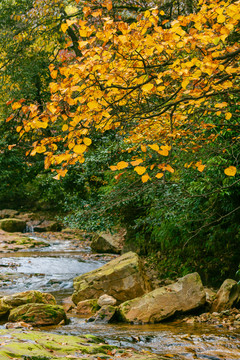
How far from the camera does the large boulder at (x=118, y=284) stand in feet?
26.0

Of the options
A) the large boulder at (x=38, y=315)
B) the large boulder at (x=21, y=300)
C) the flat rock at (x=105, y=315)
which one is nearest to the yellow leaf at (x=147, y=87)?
the large boulder at (x=38, y=315)

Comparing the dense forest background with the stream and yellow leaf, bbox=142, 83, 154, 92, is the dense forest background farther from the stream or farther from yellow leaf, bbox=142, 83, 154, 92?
the stream

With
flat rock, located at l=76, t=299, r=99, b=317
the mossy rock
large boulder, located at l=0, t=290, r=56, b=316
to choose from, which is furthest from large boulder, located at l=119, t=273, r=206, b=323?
the mossy rock

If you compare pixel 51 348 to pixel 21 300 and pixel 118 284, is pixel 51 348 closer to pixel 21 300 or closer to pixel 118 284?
pixel 21 300

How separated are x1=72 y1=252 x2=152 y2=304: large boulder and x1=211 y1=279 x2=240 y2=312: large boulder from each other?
72.3 inches

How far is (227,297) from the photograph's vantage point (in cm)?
669

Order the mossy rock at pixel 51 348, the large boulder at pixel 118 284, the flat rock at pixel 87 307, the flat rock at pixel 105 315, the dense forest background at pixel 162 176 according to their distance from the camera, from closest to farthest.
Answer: the mossy rock at pixel 51 348
the dense forest background at pixel 162 176
the flat rock at pixel 105 315
the flat rock at pixel 87 307
the large boulder at pixel 118 284

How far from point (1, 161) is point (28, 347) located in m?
18.0

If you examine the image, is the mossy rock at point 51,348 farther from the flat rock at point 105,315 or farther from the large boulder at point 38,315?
the flat rock at point 105,315

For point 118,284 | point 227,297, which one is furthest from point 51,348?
point 118,284

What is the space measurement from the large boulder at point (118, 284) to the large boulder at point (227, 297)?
1.84 meters

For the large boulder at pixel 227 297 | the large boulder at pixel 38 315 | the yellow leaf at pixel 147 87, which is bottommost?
the large boulder at pixel 227 297

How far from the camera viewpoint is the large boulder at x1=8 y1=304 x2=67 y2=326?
6195 mm

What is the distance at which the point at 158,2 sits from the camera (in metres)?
8.96
